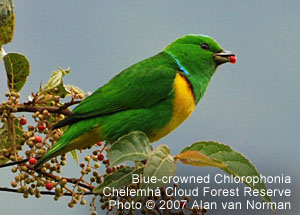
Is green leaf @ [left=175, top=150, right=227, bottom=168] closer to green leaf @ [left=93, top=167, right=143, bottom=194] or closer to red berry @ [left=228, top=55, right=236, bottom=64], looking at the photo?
green leaf @ [left=93, top=167, right=143, bottom=194]

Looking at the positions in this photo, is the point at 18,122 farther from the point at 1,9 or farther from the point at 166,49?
the point at 166,49

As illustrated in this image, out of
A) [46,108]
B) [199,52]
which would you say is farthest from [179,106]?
[46,108]

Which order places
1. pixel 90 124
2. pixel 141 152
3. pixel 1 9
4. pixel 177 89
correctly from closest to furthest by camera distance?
pixel 141 152 → pixel 1 9 → pixel 90 124 → pixel 177 89

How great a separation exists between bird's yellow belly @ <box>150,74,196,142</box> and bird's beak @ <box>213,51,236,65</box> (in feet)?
1.13

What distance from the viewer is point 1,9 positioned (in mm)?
2178

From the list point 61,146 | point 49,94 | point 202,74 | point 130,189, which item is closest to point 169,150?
point 130,189

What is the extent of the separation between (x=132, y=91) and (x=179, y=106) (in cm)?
26

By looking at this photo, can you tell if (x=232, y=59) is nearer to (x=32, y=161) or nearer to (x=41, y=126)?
(x=41, y=126)

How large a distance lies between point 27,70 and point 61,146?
0.54m

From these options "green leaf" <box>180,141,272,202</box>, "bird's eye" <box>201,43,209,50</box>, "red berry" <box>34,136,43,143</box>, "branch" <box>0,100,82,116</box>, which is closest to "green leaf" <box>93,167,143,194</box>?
"green leaf" <box>180,141,272,202</box>

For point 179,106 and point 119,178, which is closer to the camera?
point 119,178

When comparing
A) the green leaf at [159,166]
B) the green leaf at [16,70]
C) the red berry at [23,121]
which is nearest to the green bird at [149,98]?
the red berry at [23,121]

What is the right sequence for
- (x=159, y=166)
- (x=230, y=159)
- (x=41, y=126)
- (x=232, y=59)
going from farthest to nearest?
(x=232, y=59)
(x=41, y=126)
(x=230, y=159)
(x=159, y=166)

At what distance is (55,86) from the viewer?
7.88 ft
